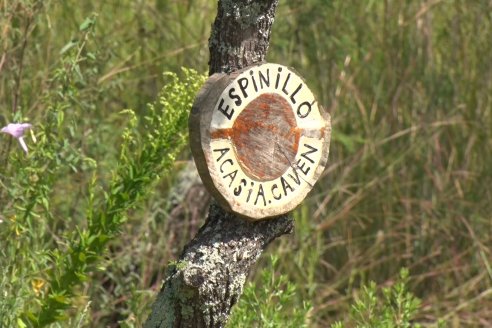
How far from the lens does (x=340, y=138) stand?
4.91 m

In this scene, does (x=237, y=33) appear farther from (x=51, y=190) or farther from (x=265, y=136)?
(x=51, y=190)

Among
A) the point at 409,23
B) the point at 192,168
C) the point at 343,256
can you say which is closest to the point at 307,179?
the point at 192,168

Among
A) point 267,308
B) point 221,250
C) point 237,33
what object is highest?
point 237,33

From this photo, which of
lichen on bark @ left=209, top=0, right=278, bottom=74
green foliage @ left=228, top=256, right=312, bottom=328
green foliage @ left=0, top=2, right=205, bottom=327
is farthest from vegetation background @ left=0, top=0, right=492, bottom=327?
lichen on bark @ left=209, top=0, right=278, bottom=74

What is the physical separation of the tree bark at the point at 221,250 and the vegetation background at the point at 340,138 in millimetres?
1251

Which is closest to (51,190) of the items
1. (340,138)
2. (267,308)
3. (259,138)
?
(267,308)

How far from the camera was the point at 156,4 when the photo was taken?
201 inches

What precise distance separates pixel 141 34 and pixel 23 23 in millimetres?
985

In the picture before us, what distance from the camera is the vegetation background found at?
169 inches

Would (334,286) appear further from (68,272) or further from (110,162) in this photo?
(68,272)

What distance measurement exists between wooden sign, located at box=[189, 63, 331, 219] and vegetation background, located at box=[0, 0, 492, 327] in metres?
1.26

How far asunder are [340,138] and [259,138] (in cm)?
229

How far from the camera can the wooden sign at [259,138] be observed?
256cm

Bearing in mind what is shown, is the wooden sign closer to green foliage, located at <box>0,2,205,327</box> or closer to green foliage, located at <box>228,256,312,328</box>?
green foliage, located at <box>0,2,205,327</box>
